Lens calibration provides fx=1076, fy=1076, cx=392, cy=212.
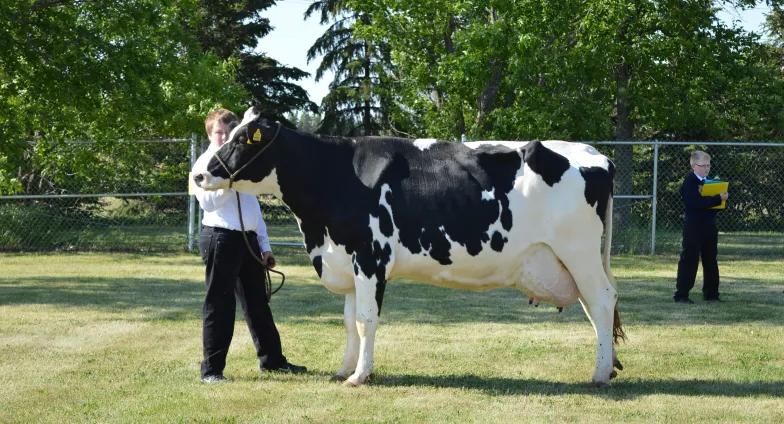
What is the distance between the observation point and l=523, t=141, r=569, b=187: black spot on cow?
8.39 meters

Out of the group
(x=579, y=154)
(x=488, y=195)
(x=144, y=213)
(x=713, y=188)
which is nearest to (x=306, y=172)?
(x=488, y=195)

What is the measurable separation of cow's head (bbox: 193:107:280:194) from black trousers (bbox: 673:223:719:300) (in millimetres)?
7437

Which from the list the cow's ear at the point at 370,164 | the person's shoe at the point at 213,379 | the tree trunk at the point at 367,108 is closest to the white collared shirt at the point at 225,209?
the cow's ear at the point at 370,164

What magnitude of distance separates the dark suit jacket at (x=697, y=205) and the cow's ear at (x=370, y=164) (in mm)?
6723

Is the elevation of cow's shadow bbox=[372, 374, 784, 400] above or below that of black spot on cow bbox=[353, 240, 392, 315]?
below

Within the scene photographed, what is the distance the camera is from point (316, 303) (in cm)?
1405

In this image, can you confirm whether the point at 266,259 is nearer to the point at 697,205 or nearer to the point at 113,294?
the point at 113,294

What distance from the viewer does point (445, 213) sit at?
848 cm

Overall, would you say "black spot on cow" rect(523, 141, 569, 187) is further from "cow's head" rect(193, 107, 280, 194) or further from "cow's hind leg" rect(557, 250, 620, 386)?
"cow's head" rect(193, 107, 280, 194)

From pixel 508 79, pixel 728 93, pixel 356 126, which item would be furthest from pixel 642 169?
pixel 356 126

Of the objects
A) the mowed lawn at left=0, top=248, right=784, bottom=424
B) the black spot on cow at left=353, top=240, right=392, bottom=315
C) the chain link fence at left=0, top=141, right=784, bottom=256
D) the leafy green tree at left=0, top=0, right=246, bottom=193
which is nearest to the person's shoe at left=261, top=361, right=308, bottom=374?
the mowed lawn at left=0, top=248, right=784, bottom=424

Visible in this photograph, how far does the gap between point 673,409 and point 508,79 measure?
18.1m

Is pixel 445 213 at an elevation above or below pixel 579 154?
below

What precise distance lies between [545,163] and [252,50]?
36.6 metres
